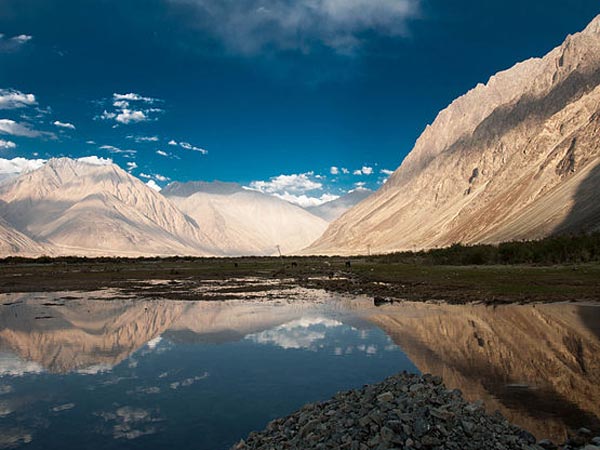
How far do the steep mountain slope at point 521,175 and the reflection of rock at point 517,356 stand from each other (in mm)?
61716

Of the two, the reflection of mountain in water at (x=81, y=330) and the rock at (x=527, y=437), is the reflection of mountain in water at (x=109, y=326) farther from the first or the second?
the rock at (x=527, y=437)

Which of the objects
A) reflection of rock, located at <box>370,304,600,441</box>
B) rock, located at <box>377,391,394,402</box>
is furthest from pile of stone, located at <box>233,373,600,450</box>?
reflection of rock, located at <box>370,304,600,441</box>

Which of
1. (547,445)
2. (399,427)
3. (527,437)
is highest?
(399,427)

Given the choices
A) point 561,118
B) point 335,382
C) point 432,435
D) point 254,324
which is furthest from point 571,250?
point 561,118

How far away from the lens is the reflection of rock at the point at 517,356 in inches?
414

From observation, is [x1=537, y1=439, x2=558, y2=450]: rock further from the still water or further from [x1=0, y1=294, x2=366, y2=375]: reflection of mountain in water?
[x1=0, y1=294, x2=366, y2=375]: reflection of mountain in water

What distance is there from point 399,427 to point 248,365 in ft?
25.6

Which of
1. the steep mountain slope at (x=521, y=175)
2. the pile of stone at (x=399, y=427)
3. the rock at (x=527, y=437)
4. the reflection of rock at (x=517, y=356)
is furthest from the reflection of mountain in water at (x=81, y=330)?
the steep mountain slope at (x=521, y=175)

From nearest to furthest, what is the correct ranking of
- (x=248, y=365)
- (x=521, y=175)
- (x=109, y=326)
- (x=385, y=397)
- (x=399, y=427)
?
(x=399, y=427), (x=385, y=397), (x=248, y=365), (x=109, y=326), (x=521, y=175)

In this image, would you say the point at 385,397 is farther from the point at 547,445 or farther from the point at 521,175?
the point at 521,175

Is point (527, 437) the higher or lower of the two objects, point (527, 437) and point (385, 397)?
the lower

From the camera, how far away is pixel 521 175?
123625 millimetres

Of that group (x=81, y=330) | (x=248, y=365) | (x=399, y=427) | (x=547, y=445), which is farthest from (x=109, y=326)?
(x=547, y=445)

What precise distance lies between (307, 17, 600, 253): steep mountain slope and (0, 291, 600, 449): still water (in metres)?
65.2
